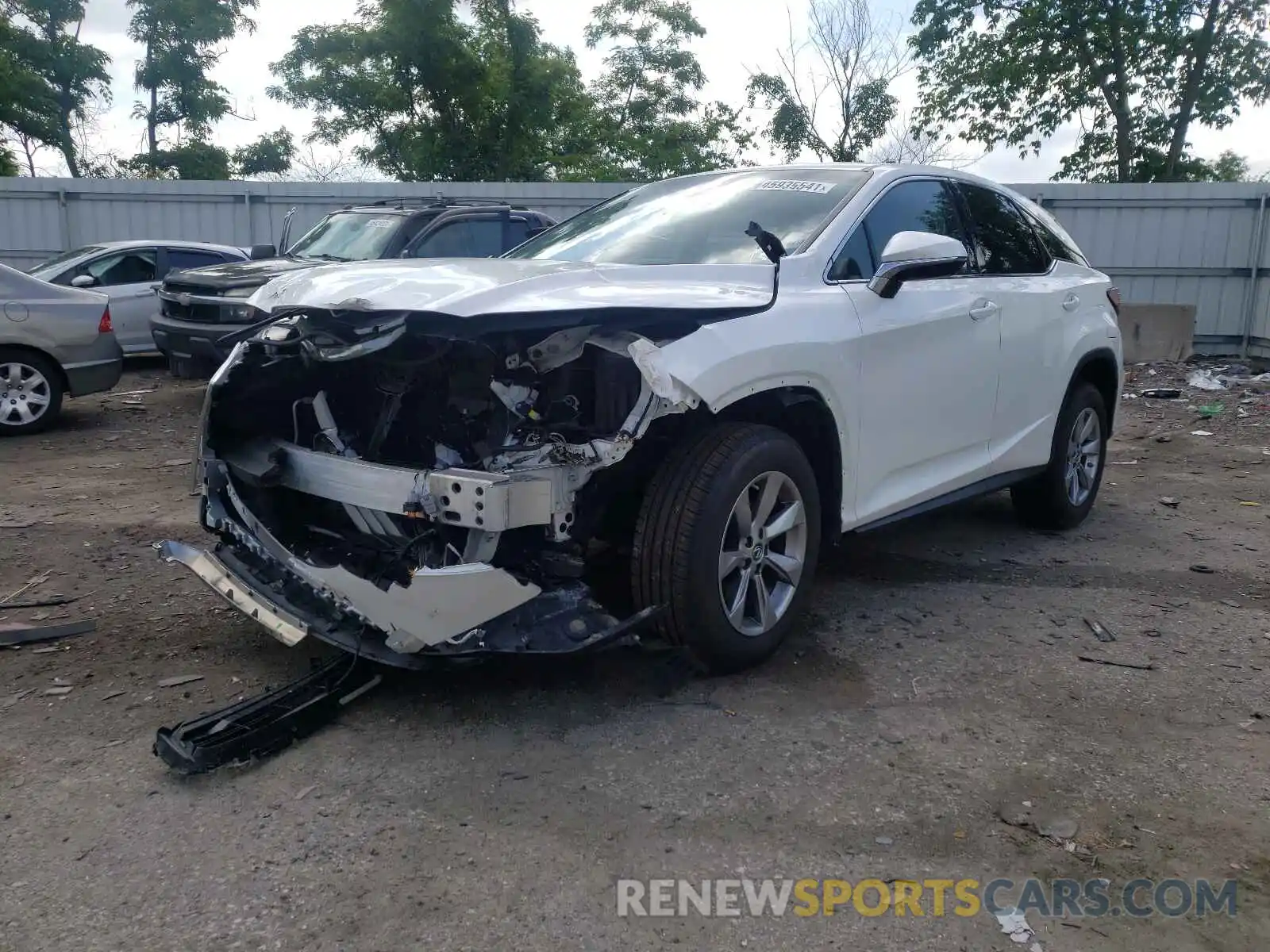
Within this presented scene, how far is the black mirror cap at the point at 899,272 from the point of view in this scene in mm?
4129

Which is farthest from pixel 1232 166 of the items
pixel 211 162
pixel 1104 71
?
pixel 211 162

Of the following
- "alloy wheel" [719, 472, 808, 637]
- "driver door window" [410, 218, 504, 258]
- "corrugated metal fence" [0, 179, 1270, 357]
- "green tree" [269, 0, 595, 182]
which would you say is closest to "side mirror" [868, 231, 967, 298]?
"alloy wheel" [719, 472, 808, 637]

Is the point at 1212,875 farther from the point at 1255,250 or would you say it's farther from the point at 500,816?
the point at 1255,250

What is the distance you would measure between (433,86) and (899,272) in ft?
64.1

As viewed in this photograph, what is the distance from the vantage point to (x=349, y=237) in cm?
983

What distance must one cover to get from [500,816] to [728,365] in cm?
154

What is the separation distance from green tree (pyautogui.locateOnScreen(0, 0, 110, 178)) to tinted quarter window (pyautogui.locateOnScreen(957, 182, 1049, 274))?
22900 millimetres

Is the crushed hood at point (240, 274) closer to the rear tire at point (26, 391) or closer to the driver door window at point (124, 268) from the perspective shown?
the rear tire at point (26, 391)

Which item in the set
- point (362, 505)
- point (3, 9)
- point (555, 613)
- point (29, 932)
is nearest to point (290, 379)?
point (362, 505)

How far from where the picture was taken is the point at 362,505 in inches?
137

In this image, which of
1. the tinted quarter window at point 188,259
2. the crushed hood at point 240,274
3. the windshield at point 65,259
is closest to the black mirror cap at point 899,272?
the crushed hood at point 240,274

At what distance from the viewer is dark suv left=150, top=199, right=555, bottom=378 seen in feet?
29.2

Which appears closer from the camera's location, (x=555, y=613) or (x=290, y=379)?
(x=555, y=613)

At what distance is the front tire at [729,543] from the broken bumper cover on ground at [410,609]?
0.16 metres
